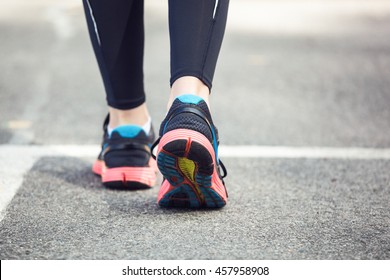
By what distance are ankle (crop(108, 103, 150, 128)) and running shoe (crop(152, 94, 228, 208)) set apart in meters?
0.35

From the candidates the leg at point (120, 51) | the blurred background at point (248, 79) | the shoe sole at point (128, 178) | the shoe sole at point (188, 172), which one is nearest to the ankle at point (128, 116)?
the leg at point (120, 51)

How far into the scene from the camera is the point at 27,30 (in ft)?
16.2

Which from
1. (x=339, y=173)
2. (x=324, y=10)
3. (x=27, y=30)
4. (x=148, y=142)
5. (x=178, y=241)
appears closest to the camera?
(x=178, y=241)

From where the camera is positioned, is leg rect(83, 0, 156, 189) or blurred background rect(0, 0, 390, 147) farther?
blurred background rect(0, 0, 390, 147)

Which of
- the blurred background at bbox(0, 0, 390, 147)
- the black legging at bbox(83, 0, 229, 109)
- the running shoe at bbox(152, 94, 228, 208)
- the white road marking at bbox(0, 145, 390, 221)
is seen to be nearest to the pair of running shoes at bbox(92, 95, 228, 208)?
the running shoe at bbox(152, 94, 228, 208)

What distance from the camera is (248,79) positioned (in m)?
3.74

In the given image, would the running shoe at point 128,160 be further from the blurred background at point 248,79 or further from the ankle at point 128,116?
the blurred background at point 248,79

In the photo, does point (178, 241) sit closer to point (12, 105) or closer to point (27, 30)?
point (12, 105)

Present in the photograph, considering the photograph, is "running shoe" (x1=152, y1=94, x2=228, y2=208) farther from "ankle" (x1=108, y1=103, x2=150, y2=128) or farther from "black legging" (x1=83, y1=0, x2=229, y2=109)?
"ankle" (x1=108, y1=103, x2=150, y2=128)

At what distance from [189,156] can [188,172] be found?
6 cm

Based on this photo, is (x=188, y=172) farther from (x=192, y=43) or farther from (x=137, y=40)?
(x=137, y=40)

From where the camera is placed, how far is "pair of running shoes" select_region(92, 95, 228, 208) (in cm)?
155
